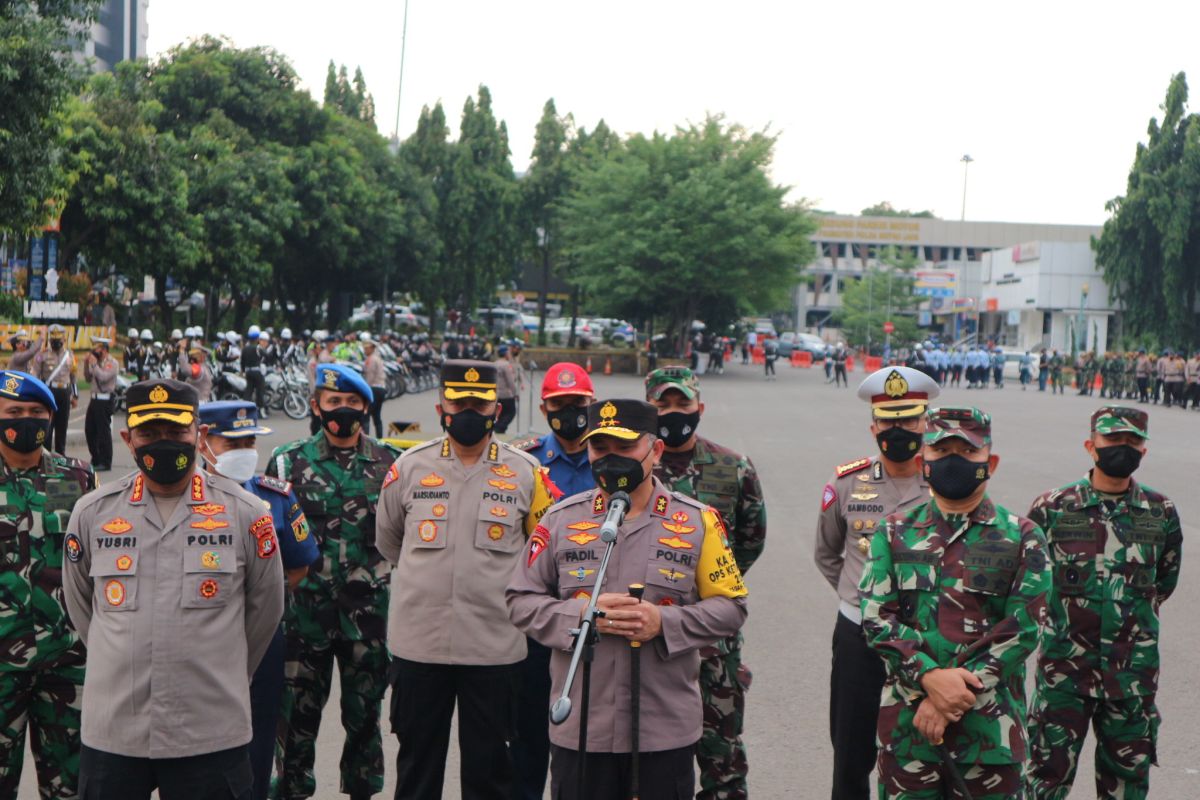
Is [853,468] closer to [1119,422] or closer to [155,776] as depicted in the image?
[1119,422]

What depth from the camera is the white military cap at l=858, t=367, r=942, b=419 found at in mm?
5219

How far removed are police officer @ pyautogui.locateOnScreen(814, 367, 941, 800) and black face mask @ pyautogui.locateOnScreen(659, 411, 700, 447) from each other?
0.67 m

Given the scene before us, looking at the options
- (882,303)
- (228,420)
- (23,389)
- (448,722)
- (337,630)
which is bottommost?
(448,722)

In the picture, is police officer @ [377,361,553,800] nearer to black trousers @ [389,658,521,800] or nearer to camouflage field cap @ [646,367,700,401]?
black trousers @ [389,658,521,800]

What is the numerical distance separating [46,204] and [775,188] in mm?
32002

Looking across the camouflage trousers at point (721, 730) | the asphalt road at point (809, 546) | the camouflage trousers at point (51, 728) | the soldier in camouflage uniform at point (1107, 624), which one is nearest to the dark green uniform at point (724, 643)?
the camouflage trousers at point (721, 730)

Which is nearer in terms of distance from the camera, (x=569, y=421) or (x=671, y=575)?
(x=671, y=575)

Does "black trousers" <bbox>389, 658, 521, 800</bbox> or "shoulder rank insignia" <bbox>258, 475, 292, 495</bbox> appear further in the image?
"black trousers" <bbox>389, 658, 521, 800</bbox>

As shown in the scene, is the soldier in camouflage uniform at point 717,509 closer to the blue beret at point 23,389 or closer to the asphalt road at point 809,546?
the asphalt road at point 809,546

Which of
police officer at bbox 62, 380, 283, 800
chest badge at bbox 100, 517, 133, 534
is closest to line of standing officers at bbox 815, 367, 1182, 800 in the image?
police officer at bbox 62, 380, 283, 800

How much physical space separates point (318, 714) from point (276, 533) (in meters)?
1.28

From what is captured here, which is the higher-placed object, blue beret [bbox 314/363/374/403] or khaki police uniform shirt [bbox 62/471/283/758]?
blue beret [bbox 314/363/374/403]

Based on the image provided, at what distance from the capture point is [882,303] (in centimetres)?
7862

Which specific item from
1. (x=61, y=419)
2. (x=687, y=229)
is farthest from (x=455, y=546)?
(x=687, y=229)
